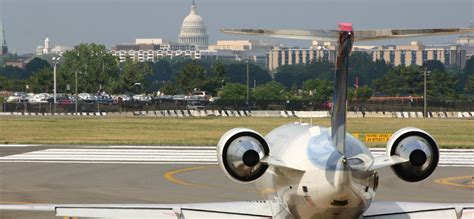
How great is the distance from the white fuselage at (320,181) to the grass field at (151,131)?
36.7 metres

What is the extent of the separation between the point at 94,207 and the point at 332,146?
17.9ft

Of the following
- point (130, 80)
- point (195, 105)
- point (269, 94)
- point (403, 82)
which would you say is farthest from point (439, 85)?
point (130, 80)

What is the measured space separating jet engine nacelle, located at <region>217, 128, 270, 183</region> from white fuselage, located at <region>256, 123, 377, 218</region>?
0.33 m

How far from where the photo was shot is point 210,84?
7072 inches

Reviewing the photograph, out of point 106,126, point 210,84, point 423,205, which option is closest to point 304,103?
point 106,126

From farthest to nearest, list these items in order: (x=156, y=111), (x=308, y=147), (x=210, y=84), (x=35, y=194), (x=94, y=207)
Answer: (x=210, y=84)
(x=156, y=111)
(x=35, y=194)
(x=94, y=207)
(x=308, y=147)

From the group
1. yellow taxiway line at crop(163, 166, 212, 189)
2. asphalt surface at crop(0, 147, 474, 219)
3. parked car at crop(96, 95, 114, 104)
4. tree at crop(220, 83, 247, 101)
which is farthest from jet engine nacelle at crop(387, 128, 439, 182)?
tree at crop(220, 83, 247, 101)

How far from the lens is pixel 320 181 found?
1644 centimetres

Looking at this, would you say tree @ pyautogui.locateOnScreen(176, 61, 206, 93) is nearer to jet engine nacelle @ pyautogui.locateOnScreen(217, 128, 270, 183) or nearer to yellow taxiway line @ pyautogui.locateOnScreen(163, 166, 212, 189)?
yellow taxiway line @ pyautogui.locateOnScreen(163, 166, 212, 189)

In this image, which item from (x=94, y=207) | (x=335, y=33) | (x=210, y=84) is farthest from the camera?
(x=210, y=84)

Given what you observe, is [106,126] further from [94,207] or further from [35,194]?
[94,207]

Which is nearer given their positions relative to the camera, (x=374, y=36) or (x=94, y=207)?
(x=374, y=36)

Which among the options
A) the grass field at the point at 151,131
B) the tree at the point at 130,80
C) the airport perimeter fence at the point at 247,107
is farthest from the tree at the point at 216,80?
the grass field at the point at 151,131

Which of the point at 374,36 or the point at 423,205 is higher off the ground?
the point at 374,36
